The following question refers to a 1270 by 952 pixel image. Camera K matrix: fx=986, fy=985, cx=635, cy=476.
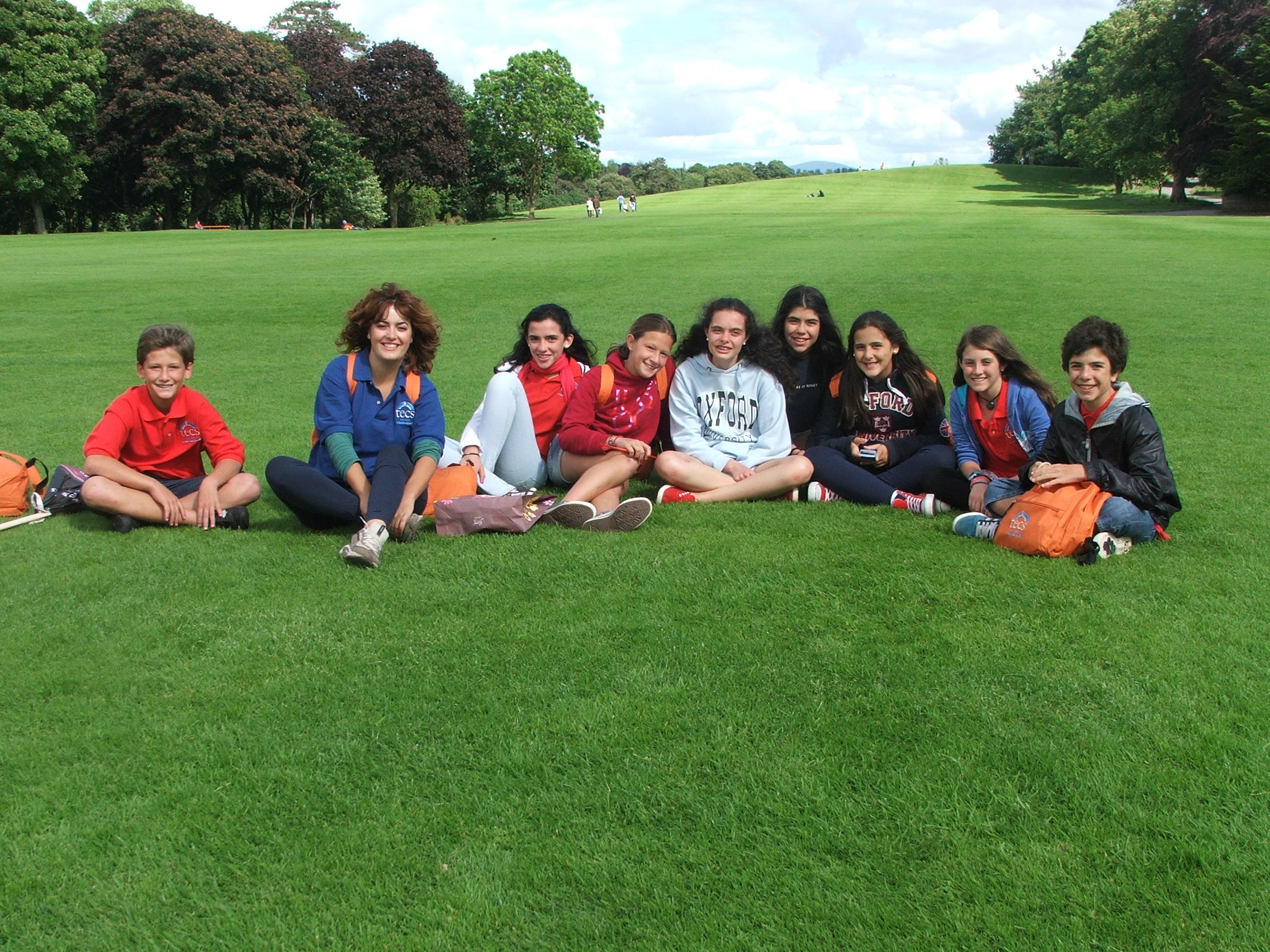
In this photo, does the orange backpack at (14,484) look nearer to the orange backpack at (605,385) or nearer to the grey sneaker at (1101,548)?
the orange backpack at (605,385)

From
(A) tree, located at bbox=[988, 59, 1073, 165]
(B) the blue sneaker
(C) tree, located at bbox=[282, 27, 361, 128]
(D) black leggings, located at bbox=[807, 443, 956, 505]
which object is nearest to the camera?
(B) the blue sneaker

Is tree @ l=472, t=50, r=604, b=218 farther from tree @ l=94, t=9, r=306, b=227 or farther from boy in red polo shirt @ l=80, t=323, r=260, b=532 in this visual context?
boy in red polo shirt @ l=80, t=323, r=260, b=532

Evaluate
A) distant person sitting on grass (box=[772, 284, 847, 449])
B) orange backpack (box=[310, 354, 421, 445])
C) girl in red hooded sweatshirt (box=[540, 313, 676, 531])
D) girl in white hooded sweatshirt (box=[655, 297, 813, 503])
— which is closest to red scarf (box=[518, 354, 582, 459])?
girl in red hooded sweatshirt (box=[540, 313, 676, 531])

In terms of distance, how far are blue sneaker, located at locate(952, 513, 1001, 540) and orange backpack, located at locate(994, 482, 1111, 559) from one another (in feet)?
Result: 0.68

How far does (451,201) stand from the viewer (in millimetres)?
Answer: 69688

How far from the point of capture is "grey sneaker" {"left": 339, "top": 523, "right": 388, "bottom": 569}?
5.22 m

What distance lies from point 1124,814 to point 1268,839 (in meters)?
0.39

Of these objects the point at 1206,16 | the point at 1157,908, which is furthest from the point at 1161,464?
the point at 1206,16

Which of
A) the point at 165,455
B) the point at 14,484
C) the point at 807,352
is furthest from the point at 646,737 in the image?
the point at 14,484

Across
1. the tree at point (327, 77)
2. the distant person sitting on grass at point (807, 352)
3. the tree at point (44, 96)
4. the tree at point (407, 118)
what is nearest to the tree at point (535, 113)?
the tree at point (407, 118)

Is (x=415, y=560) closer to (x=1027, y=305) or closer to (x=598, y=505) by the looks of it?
(x=598, y=505)

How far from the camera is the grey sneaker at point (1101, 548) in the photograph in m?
5.13

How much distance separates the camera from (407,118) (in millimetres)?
59625

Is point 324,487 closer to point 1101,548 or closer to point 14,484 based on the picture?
point 14,484
